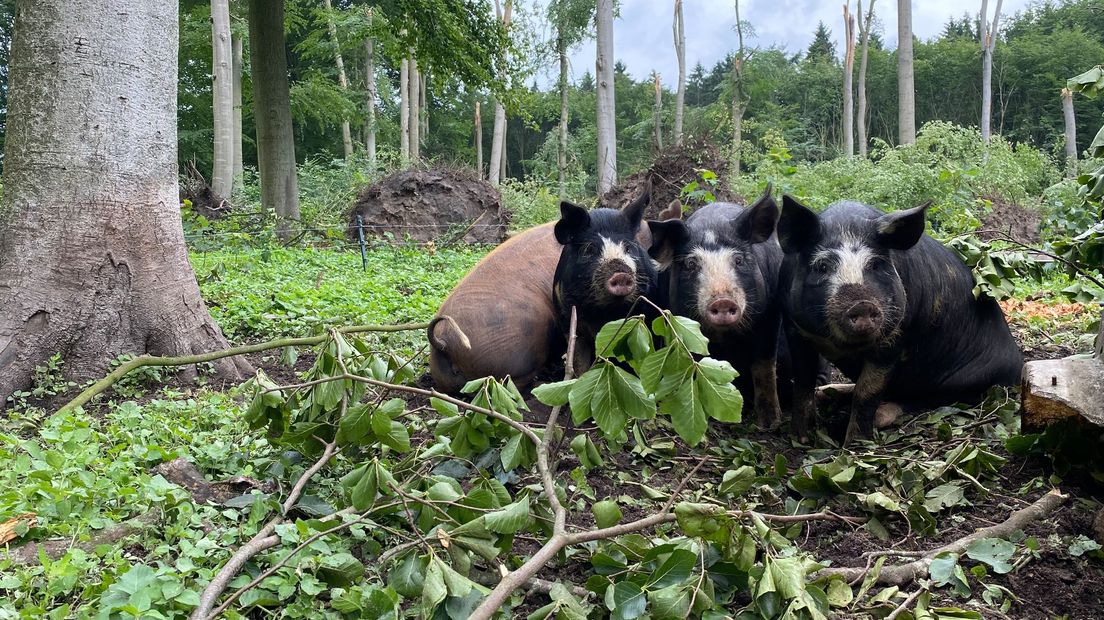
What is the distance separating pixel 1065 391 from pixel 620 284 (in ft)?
6.82

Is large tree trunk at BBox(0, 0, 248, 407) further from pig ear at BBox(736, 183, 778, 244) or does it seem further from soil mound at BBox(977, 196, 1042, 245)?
soil mound at BBox(977, 196, 1042, 245)

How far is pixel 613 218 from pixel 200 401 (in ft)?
8.42

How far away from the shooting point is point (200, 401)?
→ 4.48 meters

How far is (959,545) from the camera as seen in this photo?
2.93 m

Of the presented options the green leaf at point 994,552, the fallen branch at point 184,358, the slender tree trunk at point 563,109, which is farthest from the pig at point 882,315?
the slender tree trunk at point 563,109

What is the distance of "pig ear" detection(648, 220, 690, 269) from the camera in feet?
14.0

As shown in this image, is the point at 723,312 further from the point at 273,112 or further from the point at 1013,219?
the point at 1013,219

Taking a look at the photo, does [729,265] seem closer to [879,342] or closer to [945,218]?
[879,342]

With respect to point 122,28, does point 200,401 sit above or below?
below

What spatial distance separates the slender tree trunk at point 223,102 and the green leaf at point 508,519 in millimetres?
17112

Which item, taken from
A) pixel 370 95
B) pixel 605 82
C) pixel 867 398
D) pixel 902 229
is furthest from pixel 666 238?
pixel 370 95

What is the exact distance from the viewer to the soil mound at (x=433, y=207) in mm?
14078

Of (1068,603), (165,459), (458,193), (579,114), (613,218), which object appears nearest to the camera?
(1068,603)

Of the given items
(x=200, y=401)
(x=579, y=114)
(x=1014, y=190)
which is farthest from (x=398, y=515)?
(x=579, y=114)
